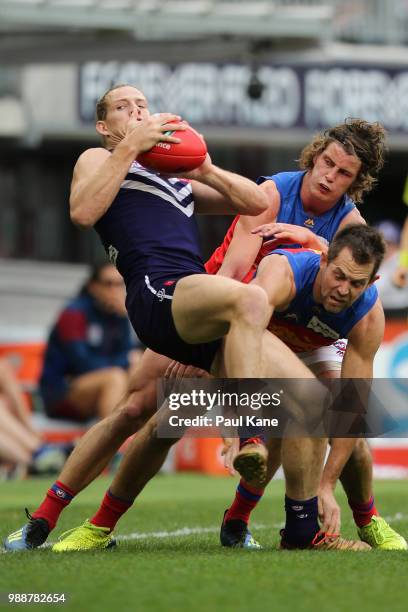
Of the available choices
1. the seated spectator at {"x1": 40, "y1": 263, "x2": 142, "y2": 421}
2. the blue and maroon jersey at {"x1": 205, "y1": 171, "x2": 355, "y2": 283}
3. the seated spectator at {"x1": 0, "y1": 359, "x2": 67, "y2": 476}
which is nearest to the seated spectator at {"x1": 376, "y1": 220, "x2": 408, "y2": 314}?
the seated spectator at {"x1": 40, "y1": 263, "x2": 142, "y2": 421}

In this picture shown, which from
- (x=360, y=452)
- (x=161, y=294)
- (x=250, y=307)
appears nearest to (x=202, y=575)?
(x=250, y=307)

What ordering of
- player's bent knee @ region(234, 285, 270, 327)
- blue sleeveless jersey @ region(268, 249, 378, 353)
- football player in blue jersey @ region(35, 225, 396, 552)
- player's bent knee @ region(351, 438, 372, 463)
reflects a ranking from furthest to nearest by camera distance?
player's bent knee @ region(351, 438, 372, 463) → blue sleeveless jersey @ region(268, 249, 378, 353) → football player in blue jersey @ region(35, 225, 396, 552) → player's bent knee @ region(234, 285, 270, 327)

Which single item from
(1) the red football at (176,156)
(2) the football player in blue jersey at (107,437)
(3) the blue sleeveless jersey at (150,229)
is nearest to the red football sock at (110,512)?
(2) the football player in blue jersey at (107,437)

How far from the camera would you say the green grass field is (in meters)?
4.44

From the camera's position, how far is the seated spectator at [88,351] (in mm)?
12273

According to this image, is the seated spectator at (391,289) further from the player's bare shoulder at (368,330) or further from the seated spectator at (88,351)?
the player's bare shoulder at (368,330)

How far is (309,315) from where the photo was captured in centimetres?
616

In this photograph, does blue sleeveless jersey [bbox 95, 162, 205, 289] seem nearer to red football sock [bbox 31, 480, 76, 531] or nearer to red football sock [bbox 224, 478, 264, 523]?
red football sock [bbox 31, 480, 76, 531]

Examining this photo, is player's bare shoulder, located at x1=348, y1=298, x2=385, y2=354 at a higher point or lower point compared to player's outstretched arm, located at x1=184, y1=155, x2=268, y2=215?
lower

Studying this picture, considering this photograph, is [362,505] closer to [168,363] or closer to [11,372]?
[168,363]

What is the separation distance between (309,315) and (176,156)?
90 centimetres

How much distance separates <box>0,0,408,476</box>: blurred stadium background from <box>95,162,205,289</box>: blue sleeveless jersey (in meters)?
6.14

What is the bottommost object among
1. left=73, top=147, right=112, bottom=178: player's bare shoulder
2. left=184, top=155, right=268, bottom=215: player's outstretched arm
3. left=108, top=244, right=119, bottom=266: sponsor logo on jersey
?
left=108, top=244, right=119, bottom=266: sponsor logo on jersey

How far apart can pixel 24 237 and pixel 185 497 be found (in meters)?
10.7
